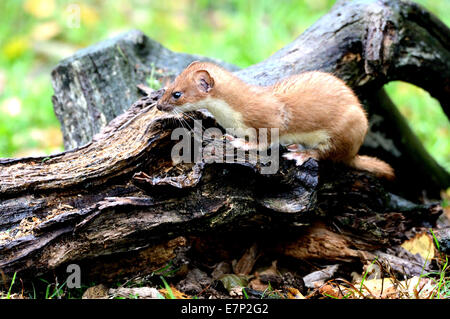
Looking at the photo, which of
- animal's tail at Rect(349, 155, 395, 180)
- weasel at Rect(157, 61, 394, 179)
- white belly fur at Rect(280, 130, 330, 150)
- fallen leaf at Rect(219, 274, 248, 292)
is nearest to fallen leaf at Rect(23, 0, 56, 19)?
weasel at Rect(157, 61, 394, 179)

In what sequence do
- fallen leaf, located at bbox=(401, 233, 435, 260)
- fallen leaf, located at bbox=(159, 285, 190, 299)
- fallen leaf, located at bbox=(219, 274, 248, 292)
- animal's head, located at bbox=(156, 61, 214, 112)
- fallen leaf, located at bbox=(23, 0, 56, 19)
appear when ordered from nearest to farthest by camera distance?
fallen leaf, located at bbox=(159, 285, 190, 299), fallen leaf, located at bbox=(219, 274, 248, 292), animal's head, located at bbox=(156, 61, 214, 112), fallen leaf, located at bbox=(401, 233, 435, 260), fallen leaf, located at bbox=(23, 0, 56, 19)

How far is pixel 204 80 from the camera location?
3.19 metres

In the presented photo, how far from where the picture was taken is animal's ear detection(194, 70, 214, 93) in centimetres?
315

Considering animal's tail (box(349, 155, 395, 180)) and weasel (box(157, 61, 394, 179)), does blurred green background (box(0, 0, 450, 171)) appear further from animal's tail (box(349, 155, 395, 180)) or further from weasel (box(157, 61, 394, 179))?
weasel (box(157, 61, 394, 179))

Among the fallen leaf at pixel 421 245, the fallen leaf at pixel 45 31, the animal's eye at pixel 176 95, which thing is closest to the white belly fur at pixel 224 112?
the animal's eye at pixel 176 95

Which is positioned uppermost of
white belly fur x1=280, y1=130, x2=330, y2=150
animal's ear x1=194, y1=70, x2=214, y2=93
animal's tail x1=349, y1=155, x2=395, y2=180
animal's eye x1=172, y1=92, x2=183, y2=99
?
animal's ear x1=194, y1=70, x2=214, y2=93

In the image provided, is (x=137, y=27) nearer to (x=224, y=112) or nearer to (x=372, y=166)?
(x=224, y=112)

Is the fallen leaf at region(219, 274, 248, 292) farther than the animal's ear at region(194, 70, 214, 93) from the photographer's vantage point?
No

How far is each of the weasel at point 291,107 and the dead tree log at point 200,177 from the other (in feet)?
0.66

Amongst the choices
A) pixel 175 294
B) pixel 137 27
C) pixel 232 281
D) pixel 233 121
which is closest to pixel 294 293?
pixel 232 281

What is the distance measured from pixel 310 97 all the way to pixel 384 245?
1.10m

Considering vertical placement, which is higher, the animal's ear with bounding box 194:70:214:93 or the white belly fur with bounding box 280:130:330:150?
the animal's ear with bounding box 194:70:214:93

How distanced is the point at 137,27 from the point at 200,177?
597 cm

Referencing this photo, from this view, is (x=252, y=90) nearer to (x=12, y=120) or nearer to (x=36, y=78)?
(x=12, y=120)
